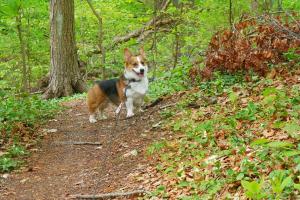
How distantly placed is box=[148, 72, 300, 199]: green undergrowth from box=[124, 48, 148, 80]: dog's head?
0.96 metres

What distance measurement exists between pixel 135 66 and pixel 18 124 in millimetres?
2538

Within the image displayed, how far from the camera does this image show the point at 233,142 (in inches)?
189

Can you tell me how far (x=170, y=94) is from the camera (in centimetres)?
862

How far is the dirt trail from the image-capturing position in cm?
527

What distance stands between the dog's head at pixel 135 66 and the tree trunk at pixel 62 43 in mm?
5106

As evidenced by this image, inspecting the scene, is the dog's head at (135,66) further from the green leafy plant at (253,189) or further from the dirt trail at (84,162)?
the green leafy plant at (253,189)

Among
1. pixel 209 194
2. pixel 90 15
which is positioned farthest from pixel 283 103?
pixel 90 15

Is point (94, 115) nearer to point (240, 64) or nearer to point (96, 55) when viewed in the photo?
point (240, 64)

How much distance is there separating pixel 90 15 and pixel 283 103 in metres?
12.0

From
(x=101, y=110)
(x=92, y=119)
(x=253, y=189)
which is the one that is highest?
(x=253, y=189)

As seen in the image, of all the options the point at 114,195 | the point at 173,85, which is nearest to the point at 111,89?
the point at 173,85

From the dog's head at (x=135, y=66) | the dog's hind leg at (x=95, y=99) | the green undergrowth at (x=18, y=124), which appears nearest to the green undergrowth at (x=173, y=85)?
the dog's head at (x=135, y=66)

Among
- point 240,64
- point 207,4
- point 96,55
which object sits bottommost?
point 96,55

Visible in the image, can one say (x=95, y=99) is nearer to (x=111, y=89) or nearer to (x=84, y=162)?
(x=111, y=89)
